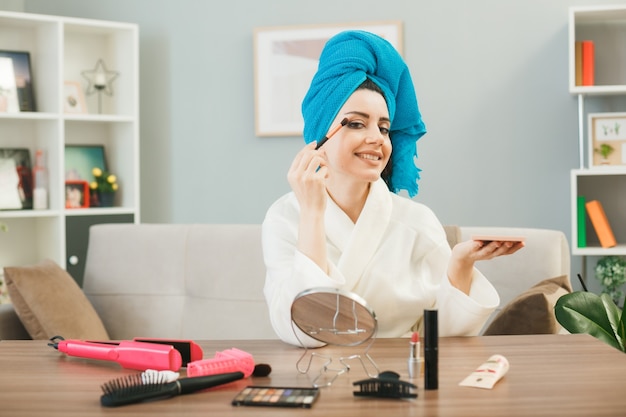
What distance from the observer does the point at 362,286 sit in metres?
1.69

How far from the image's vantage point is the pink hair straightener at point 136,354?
1277 millimetres

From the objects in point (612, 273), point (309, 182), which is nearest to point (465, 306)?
point (309, 182)

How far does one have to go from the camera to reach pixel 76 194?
425 centimetres

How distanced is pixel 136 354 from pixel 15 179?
3092 millimetres

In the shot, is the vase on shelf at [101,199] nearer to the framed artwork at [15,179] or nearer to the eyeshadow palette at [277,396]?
the framed artwork at [15,179]

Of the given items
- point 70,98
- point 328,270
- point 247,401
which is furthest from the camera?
point 70,98

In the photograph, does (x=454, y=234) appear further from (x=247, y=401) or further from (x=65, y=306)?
(x=247, y=401)

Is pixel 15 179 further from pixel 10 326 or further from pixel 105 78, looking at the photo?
pixel 10 326

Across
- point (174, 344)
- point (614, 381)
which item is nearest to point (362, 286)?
point (174, 344)

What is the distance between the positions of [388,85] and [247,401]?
90 cm

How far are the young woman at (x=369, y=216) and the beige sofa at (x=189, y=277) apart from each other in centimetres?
93

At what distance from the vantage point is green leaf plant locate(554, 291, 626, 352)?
5.94ft

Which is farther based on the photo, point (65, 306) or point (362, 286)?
point (65, 306)

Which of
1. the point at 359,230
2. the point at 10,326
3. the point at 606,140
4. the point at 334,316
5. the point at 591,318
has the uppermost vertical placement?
the point at 606,140
